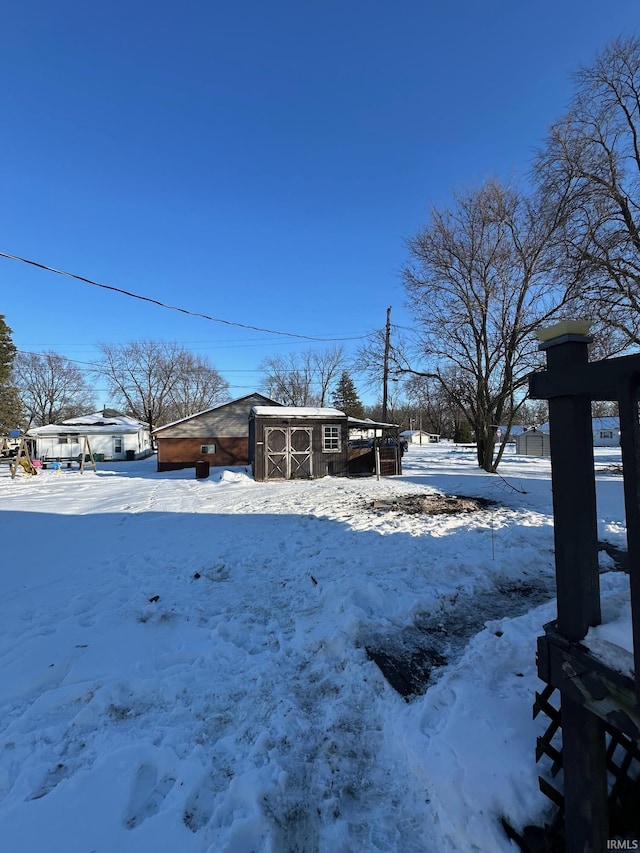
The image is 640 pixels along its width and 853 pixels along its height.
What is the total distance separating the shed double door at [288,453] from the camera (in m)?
16.6

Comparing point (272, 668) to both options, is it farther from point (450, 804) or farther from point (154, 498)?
point (154, 498)

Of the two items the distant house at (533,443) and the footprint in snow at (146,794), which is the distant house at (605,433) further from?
the footprint in snow at (146,794)

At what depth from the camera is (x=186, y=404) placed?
46.8 m

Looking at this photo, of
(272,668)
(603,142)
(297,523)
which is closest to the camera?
(272,668)

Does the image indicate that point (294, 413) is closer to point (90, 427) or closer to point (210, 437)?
point (210, 437)

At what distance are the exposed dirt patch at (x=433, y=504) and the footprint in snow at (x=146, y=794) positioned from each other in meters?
7.44

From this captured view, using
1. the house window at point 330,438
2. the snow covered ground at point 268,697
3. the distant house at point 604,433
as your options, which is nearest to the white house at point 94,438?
the house window at point 330,438

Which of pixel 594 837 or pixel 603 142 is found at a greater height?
pixel 603 142

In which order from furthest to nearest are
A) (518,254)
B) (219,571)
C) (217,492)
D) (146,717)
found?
1. (518,254)
2. (217,492)
3. (219,571)
4. (146,717)

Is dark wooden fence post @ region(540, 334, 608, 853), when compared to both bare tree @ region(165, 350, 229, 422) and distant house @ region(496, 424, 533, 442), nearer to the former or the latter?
distant house @ region(496, 424, 533, 442)

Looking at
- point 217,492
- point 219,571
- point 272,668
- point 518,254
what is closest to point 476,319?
point 518,254

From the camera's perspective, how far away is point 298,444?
55.9 feet

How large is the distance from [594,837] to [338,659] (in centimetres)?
204

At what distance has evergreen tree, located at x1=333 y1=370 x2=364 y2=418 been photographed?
171ft
